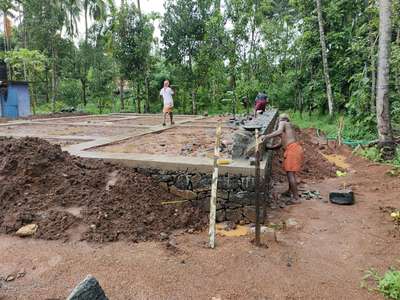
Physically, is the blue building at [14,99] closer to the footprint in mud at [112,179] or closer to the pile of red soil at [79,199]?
the pile of red soil at [79,199]

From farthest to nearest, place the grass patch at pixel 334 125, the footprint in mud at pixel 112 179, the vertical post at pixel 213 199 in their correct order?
the grass patch at pixel 334 125 → the footprint in mud at pixel 112 179 → the vertical post at pixel 213 199

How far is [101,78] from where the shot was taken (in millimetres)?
20641

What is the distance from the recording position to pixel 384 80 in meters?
8.31

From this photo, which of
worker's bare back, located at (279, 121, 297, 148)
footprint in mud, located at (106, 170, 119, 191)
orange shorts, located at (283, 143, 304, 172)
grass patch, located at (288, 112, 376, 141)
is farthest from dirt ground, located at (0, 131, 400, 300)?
grass patch, located at (288, 112, 376, 141)

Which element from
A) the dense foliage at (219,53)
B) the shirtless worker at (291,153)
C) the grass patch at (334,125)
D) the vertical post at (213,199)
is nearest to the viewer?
the vertical post at (213,199)

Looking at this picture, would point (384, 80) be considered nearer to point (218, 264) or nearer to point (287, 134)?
point (287, 134)

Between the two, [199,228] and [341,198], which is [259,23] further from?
[199,228]

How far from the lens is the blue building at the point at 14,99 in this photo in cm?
1675

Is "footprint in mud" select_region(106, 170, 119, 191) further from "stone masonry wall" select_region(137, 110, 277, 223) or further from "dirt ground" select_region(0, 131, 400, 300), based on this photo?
"dirt ground" select_region(0, 131, 400, 300)

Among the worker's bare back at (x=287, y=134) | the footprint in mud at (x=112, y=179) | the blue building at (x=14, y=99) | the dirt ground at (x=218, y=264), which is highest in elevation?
the blue building at (x=14, y=99)

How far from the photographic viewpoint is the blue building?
1675 cm

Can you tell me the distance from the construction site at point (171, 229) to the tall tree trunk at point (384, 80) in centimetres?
193

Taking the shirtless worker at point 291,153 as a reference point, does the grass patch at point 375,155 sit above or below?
below

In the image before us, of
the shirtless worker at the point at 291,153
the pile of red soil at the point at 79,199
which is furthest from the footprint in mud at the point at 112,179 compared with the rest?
the shirtless worker at the point at 291,153
